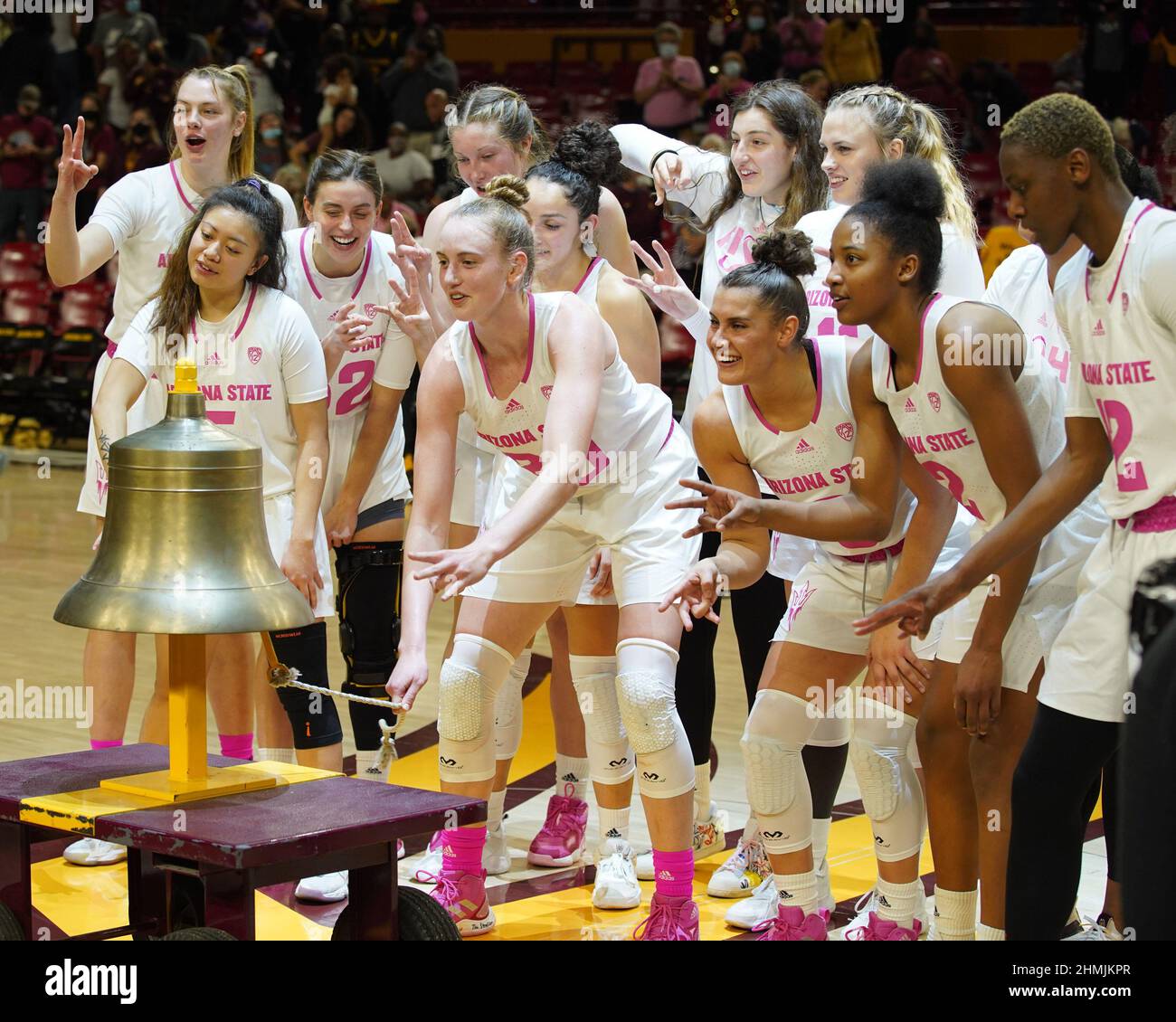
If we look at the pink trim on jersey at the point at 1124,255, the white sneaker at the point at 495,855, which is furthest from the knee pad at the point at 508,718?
the pink trim on jersey at the point at 1124,255

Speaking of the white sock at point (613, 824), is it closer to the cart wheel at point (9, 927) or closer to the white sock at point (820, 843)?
the white sock at point (820, 843)

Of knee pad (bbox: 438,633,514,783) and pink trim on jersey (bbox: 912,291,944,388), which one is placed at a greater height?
pink trim on jersey (bbox: 912,291,944,388)

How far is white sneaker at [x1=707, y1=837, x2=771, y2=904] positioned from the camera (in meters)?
4.30

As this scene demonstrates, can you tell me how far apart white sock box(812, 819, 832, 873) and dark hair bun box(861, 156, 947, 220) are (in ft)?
4.85

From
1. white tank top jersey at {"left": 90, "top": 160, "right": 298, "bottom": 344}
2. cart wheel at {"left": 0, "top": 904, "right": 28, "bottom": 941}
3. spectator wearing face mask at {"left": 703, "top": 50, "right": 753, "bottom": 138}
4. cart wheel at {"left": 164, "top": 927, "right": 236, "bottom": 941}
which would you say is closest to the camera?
cart wheel at {"left": 164, "top": 927, "right": 236, "bottom": 941}

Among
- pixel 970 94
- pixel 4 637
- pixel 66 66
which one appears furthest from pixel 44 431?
pixel 970 94

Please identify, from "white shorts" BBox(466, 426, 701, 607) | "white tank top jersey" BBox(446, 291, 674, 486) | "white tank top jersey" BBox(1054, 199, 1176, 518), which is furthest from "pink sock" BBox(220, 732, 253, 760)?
"white tank top jersey" BBox(1054, 199, 1176, 518)

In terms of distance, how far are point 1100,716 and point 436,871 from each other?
197 cm

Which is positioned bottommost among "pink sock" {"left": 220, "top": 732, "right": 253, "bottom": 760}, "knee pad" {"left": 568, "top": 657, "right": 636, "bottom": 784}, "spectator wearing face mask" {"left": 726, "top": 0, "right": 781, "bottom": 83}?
"pink sock" {"left": 220, "top": 732, "right": 253, "bottom": 760}

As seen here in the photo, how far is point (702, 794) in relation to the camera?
180 inches

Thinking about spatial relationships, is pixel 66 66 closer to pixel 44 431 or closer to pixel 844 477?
pixel 44 431

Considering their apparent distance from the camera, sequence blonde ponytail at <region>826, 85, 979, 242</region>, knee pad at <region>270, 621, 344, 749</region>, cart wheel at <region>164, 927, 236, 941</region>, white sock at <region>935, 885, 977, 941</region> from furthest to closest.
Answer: knee pad at <region>270, 621, 344, 749</region> < blonde ponytail at <region>826, 85, 979, 242</region> < white sock at <region>935, 885, 977, 941</region> < cart wheel at <region>164, 927, 236, 941</region>

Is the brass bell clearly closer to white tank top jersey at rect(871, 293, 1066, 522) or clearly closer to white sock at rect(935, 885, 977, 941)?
white tank top jersey at rect(871, 293, 1066, 522)

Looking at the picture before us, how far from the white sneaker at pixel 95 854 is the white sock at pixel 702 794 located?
5.09ft
